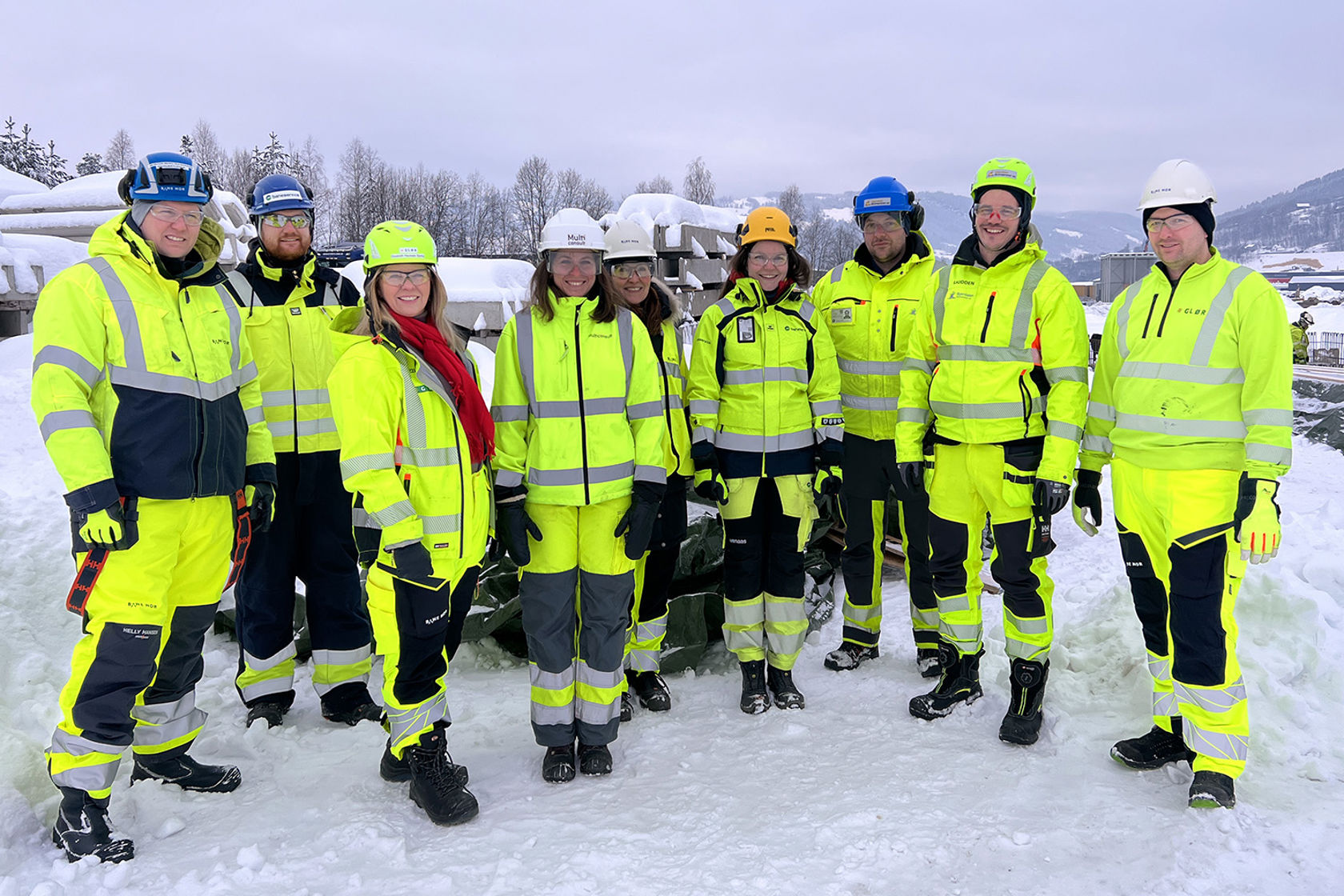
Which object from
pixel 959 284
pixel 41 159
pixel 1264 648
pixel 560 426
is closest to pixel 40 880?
pixel 560 426

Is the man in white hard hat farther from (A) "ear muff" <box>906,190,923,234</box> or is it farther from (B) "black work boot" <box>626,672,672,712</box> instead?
(B) "black work boot" <box>626,672,672,712</box>

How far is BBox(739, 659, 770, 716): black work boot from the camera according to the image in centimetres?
435

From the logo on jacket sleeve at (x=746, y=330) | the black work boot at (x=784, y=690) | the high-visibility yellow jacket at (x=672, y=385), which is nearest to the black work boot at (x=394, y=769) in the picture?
the black work boot at (x=784, y=690)

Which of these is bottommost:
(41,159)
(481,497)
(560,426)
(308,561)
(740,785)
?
(740,785)

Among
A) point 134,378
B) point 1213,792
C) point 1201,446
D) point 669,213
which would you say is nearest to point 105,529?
point 134,378

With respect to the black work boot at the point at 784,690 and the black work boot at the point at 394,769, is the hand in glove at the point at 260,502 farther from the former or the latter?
A: the black work boot at the point at 784,690

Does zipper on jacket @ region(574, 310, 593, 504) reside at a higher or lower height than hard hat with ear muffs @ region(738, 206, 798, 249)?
lower

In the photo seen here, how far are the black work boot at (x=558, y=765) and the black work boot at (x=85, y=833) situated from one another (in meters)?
1.61

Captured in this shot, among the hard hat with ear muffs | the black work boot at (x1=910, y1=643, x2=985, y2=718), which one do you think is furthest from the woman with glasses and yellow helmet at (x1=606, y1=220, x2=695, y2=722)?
the black work boot at (x1=910, y1=643, x2=985, y2=718)

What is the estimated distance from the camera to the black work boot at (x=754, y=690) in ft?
14.3

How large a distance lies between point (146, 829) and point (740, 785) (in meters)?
2.46

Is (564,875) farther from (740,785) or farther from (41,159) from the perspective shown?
(41,159)

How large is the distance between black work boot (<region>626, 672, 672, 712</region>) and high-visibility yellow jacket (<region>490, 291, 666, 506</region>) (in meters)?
1.38

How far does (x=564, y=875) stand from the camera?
9.64 feet
